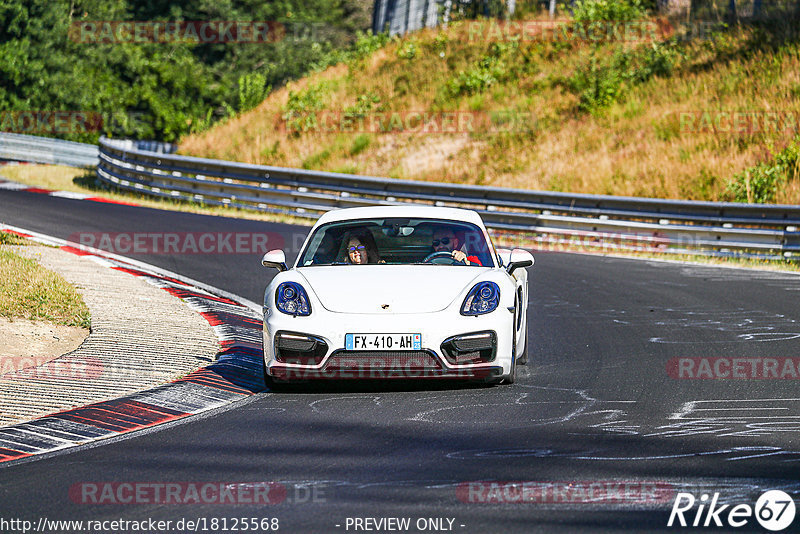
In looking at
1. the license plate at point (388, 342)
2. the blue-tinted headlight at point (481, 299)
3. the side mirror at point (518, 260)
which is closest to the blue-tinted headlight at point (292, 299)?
the license plate at point (388, 342)

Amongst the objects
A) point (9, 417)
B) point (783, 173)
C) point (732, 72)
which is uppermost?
point (732, 72)

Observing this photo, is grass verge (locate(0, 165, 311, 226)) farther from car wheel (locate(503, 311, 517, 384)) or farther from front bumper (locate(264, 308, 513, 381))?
front bumper (locate(264, 308, 513, 381))

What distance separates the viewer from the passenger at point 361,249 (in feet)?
28.4

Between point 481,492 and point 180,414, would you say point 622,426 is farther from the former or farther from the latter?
point 180,414

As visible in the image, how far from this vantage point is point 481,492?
16.5ft

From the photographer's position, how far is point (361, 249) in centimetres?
870

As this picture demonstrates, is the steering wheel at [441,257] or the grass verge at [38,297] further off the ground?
the steering wheel at [441,257]

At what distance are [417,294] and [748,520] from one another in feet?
11.3

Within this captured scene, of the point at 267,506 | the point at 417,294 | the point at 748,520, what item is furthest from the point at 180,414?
the point at 748,520

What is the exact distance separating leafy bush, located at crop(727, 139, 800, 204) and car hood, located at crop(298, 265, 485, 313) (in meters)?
14.4

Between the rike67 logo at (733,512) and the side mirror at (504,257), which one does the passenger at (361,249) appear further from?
the rike67 logo at (733,512)

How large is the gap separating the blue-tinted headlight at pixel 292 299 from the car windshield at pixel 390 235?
66cm

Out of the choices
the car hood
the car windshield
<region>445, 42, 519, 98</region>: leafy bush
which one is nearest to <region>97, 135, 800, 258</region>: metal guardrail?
<region>445, 42, 519, 98</region>: leafy bush

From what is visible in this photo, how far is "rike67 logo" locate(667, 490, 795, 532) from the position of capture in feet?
14.7
